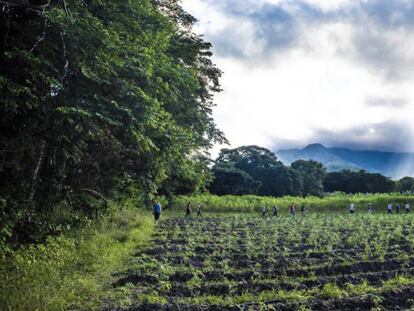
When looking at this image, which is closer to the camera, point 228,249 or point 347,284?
point 347,284

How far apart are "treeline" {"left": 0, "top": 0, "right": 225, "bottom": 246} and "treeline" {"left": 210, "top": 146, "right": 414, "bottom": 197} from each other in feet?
147

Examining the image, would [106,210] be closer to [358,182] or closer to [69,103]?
[69,103]

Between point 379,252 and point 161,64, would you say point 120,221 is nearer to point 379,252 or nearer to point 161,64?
point 161,64

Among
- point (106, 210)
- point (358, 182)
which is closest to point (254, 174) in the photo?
point (358, 182)

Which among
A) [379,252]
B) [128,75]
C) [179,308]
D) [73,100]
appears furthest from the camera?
[379,252]

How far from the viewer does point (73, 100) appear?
33.3 feet

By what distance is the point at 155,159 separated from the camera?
14.8m

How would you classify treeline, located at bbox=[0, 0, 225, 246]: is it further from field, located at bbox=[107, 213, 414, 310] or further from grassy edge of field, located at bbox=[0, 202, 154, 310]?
field, located at bbox=[107, 213, 414, 310]

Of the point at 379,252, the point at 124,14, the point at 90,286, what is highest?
the point at 124,14

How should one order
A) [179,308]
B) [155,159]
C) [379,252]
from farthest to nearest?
[155,159], [379,252], [179,308]

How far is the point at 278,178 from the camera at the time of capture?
65125 mm

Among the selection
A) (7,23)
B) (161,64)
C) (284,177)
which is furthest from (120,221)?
(284,177)

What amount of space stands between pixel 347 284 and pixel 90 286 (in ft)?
17.9

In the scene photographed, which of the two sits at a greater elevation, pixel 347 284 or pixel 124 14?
pixel 124 14
